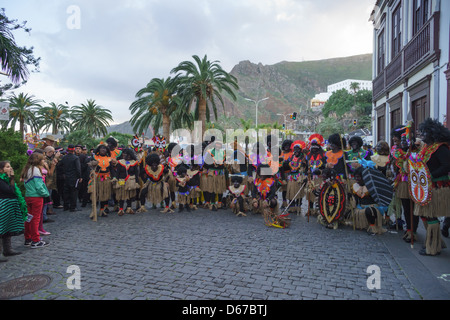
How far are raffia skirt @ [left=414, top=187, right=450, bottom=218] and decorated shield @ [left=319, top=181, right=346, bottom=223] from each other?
182 cm

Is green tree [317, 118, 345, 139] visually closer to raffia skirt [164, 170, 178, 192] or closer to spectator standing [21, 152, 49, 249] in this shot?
raffia skirt [164, 170, 178, 192]

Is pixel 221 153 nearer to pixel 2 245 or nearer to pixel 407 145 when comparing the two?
pixel 407 145

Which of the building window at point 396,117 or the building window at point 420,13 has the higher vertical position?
the building window at point 420,13

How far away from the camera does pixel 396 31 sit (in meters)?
14.7

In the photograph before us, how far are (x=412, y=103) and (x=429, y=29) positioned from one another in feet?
10.6

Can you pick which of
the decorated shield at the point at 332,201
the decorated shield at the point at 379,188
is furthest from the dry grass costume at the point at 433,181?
the decorated shield at the point at 332,201

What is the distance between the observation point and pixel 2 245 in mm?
5262

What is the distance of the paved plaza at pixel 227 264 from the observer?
12.0ft

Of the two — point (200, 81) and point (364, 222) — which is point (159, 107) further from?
point (364, 222)

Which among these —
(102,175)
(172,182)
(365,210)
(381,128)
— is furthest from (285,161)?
(381,128)

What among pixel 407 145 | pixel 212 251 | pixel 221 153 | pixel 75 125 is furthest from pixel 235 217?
pixel 75 125

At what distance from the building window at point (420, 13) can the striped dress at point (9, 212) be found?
13.3 metres

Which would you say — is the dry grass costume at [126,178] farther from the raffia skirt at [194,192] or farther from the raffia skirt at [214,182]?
the raffia skirt at [214,182]
